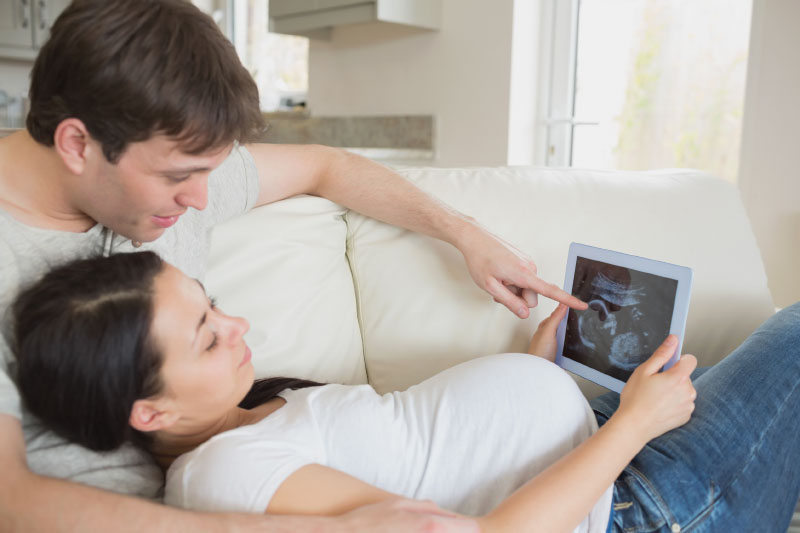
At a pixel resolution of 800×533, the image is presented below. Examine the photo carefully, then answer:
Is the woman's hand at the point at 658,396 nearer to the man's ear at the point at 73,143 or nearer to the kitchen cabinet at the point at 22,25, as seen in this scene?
the man's ear at the point at 73,143

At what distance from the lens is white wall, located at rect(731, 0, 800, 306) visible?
7.10 ft

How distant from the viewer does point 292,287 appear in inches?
50.4

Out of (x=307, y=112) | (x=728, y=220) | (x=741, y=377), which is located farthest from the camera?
(x=307, y=112)

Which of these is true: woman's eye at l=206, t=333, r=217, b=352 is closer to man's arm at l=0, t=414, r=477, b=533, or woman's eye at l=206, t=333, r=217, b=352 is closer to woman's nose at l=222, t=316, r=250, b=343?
woman's nose at l=222, t=316, r=250, b=343

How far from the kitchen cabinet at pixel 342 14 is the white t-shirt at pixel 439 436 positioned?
2302 mm

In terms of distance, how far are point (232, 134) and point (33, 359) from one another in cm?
36

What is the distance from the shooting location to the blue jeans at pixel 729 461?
959mm

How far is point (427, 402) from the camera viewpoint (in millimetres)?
986

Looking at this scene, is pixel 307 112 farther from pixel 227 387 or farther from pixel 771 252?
pixel 227 387

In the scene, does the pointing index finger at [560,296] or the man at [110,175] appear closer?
the man at [110,175]

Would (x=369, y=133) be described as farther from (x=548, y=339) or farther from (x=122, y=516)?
(x=122, y=516)

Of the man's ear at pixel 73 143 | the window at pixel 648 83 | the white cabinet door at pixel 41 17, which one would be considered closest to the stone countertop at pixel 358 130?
the window at pixel 648 83

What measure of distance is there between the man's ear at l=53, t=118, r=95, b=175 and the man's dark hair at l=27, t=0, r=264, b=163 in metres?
0.01

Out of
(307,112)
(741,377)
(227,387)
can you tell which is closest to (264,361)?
(227,387)
